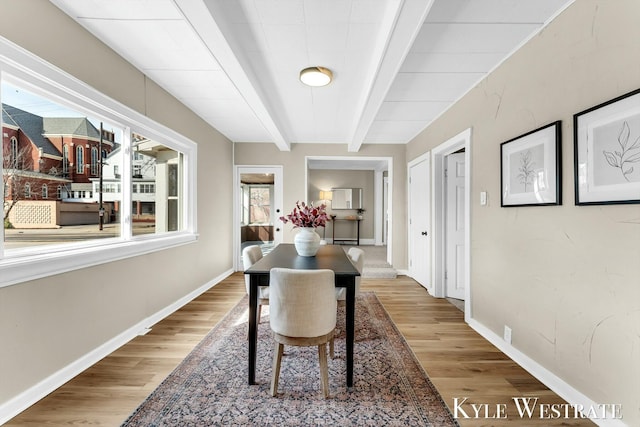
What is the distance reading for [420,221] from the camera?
4.43 meters

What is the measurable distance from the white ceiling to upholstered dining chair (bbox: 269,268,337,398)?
1623 mm

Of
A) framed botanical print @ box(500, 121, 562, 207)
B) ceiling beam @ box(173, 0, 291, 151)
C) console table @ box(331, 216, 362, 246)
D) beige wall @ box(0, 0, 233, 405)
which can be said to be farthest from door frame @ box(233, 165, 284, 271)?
framed botanical print @ box(500, 121, 562, 207)

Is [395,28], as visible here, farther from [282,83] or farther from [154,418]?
[154,418]

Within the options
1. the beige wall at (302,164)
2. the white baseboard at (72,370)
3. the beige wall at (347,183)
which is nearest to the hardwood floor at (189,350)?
the white baseboard at (72,370)

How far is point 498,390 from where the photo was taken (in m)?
1.88

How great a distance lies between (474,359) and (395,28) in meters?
2.51

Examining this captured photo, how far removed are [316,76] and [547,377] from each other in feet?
9.68

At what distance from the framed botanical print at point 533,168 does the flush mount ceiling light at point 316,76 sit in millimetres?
1658

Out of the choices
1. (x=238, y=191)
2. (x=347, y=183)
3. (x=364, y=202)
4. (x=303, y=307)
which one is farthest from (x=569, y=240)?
(x=347, y=183)

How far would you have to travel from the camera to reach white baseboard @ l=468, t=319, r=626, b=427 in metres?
1.57

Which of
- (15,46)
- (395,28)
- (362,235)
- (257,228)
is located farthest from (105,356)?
(362,235)

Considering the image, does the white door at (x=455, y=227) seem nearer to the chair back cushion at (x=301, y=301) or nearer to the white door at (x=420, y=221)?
the white door at (x=420, y=221)

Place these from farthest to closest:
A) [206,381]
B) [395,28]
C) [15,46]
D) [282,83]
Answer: [282,83], [206,381], [395,28], [15,46]

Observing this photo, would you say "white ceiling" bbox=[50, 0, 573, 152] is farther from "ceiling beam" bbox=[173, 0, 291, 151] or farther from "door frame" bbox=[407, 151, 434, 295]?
"door frame" bbox=[407, 151, 434, 295]
